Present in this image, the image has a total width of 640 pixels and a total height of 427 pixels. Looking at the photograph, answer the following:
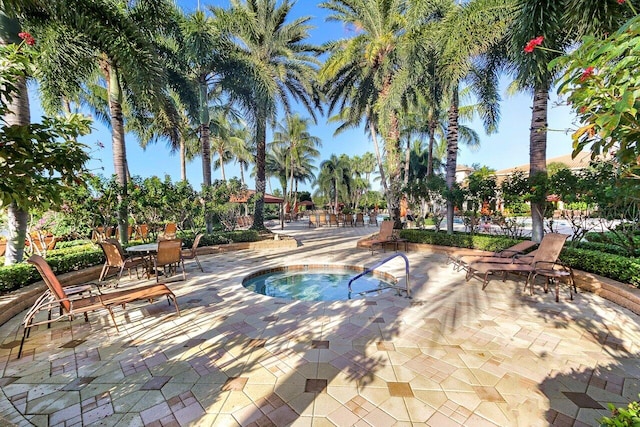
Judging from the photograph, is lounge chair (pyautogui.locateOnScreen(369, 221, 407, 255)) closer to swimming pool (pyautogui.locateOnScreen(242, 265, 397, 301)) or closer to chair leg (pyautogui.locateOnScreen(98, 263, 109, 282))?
swimming pool (pyautogui.locateOnScreen(242, 265, 397, 301))

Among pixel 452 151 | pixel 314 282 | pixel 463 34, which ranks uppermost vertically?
pixel 463 34

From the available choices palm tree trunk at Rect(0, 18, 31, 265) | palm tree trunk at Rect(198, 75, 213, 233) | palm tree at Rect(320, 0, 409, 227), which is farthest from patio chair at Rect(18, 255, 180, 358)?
palm tree at Rect(320, 0, 409, 227)

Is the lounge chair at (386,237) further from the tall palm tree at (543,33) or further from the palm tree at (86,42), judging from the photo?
the palm tree at (86,42)

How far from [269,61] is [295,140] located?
57.4ft

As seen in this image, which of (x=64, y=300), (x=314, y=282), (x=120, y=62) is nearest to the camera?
(x=64, y=300)

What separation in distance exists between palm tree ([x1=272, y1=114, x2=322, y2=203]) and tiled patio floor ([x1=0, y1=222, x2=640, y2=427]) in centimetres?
2245

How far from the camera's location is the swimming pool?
5.89 metres

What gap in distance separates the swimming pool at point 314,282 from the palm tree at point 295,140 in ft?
62.8

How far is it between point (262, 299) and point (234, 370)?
6.91ft

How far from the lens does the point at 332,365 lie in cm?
278

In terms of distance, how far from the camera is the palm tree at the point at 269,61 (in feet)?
34.9

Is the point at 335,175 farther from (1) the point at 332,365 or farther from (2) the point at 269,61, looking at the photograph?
(1) the point at 332,365

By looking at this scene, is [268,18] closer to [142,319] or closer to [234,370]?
[142,319]

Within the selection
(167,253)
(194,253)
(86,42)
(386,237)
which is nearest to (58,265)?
(167,253)
